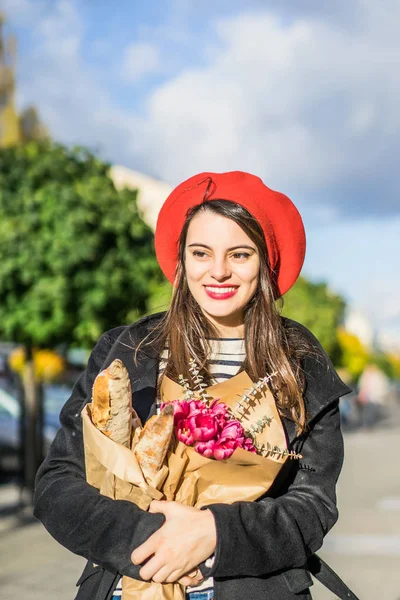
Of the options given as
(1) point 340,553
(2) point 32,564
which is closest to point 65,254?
(2) point 32,564

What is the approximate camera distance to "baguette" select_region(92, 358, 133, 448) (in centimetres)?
177

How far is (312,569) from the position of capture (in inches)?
81.9

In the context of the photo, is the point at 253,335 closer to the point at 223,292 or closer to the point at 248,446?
the point at 223,292

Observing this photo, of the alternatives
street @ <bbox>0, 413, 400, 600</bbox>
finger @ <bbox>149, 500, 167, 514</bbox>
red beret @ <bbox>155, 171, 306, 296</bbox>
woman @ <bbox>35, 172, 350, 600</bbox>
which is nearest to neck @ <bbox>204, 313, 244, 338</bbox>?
woman @ <bbox>35, 172, 350, 600</bbox>

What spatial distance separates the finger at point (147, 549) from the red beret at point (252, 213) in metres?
0.76

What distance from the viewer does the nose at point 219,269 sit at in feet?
6.87

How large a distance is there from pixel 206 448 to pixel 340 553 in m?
6.39

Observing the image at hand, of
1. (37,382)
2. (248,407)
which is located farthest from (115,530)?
(37,382)

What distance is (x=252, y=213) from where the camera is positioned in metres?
2.14

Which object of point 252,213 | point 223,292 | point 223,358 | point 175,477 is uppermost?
point 252,213

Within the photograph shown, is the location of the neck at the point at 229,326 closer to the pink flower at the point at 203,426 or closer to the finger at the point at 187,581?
the pink flower at the point at 203,426

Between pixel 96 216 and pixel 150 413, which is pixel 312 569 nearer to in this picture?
pixel 150 413

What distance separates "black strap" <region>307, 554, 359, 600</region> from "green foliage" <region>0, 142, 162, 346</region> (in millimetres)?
9781

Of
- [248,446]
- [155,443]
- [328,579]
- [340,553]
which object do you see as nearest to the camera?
[155,443]
